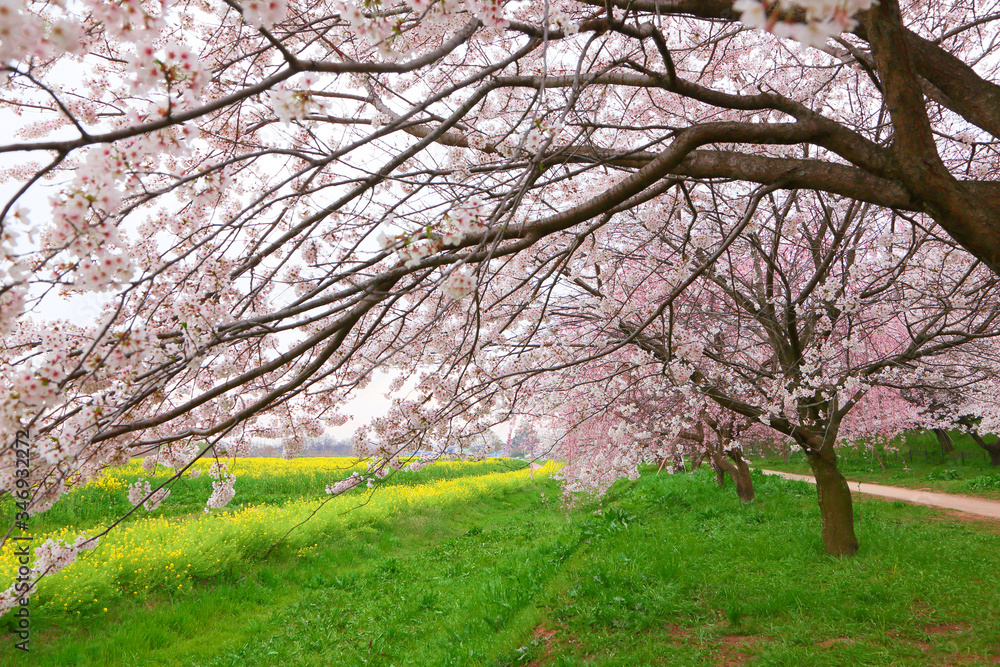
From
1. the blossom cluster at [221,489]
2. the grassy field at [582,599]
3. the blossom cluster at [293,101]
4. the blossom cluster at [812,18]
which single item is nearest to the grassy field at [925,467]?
the grassy field at [582,599]

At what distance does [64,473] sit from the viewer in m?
2.01

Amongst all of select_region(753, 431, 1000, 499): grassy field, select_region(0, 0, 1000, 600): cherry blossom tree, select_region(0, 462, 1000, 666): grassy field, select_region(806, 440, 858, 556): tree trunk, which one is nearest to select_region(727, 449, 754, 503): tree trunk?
select_region(0, 462, 1000, 666): grassy field

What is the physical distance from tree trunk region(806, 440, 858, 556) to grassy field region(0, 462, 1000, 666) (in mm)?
282

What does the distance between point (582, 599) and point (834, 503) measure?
3.59 meters

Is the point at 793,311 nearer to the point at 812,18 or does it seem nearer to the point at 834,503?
the point at 834,503

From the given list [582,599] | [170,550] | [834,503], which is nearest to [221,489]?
[582,599]

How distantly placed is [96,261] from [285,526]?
922cm

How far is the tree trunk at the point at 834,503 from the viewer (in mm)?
6477

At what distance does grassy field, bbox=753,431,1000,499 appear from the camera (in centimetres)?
1333

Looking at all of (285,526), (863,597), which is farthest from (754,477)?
(285,526)

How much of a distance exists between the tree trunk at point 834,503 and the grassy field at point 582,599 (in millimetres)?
282

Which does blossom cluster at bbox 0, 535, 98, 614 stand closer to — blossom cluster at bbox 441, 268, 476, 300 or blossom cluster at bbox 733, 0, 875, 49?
blossom cluster at bbox 441, 268, 476, 300

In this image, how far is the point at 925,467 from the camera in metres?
18.0

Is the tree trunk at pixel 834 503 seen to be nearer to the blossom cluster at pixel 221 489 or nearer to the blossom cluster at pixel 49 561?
the blossom cluster at pixel 221 489
